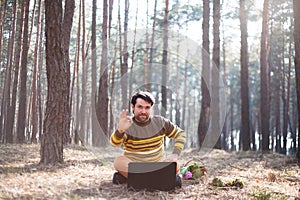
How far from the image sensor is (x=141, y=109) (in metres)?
4.72

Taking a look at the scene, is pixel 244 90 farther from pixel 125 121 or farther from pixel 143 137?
pixel 125 121

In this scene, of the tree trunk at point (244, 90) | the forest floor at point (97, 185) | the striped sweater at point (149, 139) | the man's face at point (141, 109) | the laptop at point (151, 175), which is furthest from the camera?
the tree trunk at point (244, 90)

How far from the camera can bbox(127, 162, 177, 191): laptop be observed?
4598 millimetres

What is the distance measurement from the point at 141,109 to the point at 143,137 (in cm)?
37

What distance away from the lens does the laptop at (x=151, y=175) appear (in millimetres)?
4598

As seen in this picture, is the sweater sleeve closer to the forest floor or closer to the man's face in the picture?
the man's face

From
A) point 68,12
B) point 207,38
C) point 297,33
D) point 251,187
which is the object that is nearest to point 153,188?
point 251,187

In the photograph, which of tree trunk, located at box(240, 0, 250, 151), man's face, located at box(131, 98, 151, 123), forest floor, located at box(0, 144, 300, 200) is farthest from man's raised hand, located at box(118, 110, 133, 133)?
tree trunk, located at box(240, 0, 250, 151)

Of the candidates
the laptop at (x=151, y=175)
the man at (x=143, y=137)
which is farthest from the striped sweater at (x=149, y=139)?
the laptop at (x=151, y=175)

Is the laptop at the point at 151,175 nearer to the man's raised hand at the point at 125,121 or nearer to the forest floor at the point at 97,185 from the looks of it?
the forest floor at the point at 97,185

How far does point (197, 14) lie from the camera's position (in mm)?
26000

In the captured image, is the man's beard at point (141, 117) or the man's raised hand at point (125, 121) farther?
the man's beard at point (141, 117)

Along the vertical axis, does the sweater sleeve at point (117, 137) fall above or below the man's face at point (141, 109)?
below

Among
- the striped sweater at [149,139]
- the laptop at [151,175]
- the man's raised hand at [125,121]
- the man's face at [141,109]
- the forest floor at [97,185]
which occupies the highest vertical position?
the man's face at [141,109]
